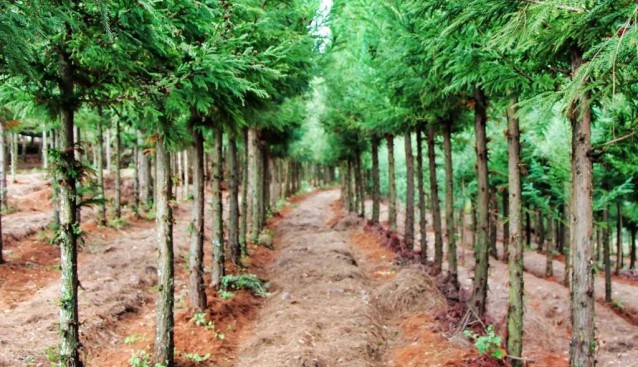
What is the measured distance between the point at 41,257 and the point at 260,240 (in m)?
7.95

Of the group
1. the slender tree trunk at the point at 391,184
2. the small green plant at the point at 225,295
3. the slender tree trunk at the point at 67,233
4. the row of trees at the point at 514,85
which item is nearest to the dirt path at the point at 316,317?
the small green plant at the point at 225,295

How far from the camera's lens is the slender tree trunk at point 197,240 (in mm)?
9430

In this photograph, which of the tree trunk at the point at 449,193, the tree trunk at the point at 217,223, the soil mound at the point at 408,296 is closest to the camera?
the soil mound at the point at 408,296

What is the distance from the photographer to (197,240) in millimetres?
9758

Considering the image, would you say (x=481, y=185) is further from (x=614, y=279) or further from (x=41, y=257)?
(x=614, y=279)

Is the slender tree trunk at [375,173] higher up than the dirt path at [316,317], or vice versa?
the slender tree trunk at [375,173]

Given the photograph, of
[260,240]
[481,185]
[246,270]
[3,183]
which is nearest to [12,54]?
[481,185]

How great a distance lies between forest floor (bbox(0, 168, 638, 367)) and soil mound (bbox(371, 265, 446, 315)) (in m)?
0.04

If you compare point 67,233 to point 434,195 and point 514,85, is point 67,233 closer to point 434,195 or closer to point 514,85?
point 514,85

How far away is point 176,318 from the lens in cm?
899

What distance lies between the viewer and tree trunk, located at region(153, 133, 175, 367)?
7.13 meters

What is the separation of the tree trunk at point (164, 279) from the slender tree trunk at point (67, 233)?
62.0 inches

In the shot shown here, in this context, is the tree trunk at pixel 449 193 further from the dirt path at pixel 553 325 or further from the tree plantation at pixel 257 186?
the dirt path at pixel 553 325

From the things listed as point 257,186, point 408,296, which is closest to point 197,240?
point 408,296
